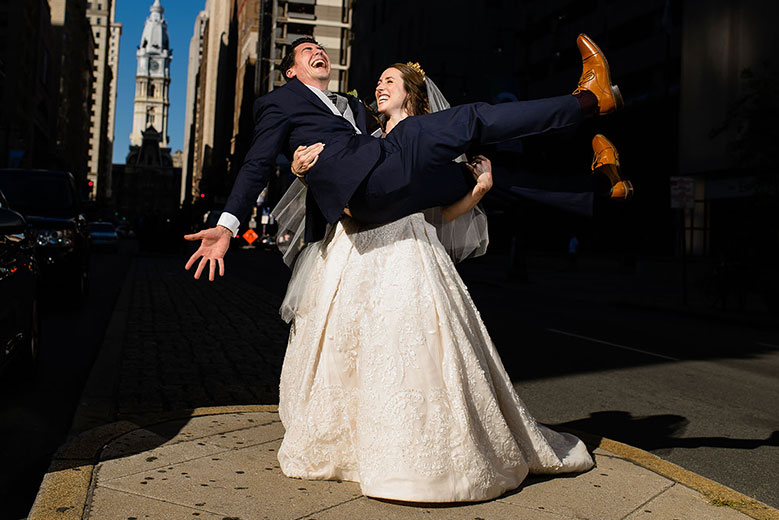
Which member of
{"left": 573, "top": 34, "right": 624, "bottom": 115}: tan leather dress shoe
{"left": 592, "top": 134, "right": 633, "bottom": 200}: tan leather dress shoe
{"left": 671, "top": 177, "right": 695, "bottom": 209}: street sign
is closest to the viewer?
{"left": 573, "top": 34, "right": 624, "bottom": 115}: tan leather dress shoe

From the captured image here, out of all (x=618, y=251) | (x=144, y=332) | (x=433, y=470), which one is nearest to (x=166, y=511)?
(x=433, y=470)

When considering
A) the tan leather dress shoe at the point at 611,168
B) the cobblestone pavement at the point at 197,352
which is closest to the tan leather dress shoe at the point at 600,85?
the tan leather dress shoe at the point at 611,168

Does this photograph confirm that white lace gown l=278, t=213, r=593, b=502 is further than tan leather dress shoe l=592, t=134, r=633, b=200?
No

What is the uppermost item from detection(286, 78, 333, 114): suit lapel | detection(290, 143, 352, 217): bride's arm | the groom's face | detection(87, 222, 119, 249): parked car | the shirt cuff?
detection(87, 222, 119, 249): parked car

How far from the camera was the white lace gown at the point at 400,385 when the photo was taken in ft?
9.92

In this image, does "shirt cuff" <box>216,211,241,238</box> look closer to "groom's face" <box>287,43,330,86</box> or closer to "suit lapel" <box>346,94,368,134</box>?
"groom's face" <box>287,43,330,86</box>

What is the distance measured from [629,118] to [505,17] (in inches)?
648

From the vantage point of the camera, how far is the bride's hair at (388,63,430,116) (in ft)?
11.5

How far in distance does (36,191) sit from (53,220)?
1.03m

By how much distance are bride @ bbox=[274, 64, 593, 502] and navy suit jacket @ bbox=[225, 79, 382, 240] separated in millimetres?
125

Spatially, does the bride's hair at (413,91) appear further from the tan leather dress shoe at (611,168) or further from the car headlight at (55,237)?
the car headlight at (55,237)

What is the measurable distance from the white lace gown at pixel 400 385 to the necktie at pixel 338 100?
0.58 meters

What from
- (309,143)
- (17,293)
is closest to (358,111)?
(309,143)

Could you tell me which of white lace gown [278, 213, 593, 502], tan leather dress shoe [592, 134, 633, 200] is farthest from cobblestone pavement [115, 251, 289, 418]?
tan leather dress shoe [592, 134, 633, 200]
